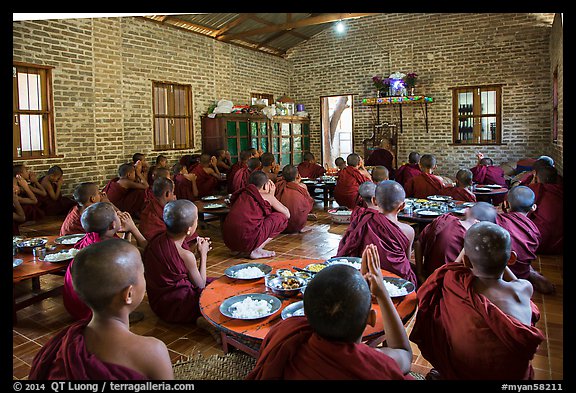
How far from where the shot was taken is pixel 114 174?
10.6m

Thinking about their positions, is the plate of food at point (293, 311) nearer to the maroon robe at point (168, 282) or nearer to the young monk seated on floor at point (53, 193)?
the maroon robe at point (168, 282)

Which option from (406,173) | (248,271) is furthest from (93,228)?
(406,173)

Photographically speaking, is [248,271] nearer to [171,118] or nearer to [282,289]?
[282,289]

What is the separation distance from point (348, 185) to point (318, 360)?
7838mm

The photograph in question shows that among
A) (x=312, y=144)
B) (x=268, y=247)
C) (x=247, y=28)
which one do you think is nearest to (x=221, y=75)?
(x=247, y=28)

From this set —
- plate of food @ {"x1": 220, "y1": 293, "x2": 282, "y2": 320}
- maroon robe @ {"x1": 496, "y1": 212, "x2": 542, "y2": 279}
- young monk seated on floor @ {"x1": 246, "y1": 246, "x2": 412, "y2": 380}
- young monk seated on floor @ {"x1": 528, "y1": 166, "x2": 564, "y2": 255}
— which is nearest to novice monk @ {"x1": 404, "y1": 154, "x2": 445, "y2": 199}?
young monk seated on floor @ {"x1": 528, "y1": 166, "x2": 564, "y2": 255}

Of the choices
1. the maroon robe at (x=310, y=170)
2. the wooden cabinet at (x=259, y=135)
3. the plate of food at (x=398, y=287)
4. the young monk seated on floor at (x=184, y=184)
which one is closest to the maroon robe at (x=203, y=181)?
the young monk seated on floor at (x=184, y=184)

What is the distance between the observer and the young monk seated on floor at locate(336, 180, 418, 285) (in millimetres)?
4000

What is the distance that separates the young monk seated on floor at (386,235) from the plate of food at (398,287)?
733mm

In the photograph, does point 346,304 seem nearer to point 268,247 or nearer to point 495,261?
point 495,261

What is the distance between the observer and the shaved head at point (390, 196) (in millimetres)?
4125

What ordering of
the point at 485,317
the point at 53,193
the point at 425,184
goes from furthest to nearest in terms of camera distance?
the point at 53,193
the point at 425,184
the point at 485,317

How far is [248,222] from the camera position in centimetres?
630

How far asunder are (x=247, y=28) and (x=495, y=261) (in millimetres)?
12229
